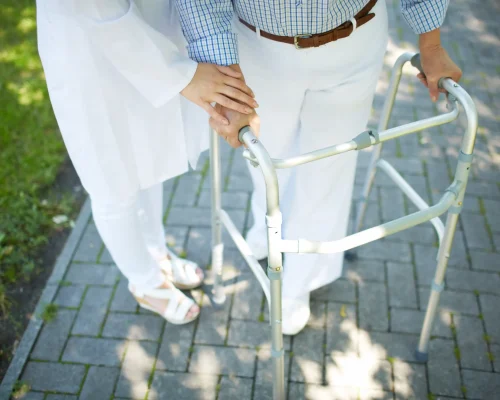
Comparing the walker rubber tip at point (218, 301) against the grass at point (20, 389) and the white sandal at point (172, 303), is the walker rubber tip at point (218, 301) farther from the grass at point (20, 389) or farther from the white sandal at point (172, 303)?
the grass at point (20, 389)

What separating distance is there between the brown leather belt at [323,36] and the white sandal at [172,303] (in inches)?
56.0

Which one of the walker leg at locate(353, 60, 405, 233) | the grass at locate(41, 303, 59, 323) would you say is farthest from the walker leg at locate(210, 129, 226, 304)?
the grass at locate(41, 303, 59, 323)

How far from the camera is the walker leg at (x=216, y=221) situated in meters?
2.07

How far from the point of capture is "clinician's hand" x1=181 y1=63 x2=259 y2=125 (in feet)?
5.23

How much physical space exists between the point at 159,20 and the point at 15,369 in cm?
183

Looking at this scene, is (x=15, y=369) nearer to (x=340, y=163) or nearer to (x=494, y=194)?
(x=340, y=163)

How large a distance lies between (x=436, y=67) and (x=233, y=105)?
2.62 ft

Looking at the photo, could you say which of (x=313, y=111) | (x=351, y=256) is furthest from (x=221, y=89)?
(x=351, y=256)

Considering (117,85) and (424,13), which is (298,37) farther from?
(117,85)

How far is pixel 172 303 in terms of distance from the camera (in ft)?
8.49

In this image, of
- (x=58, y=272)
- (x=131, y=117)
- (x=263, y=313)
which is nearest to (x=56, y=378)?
(x=58, y=272)

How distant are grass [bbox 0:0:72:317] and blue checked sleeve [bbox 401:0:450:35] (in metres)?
2.43

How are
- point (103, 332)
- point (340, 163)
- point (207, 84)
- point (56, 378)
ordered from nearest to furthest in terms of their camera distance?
point (207, 84) < point (340, 163) < point (56, 378) < point (103, 332)

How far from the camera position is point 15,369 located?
8.16ft
